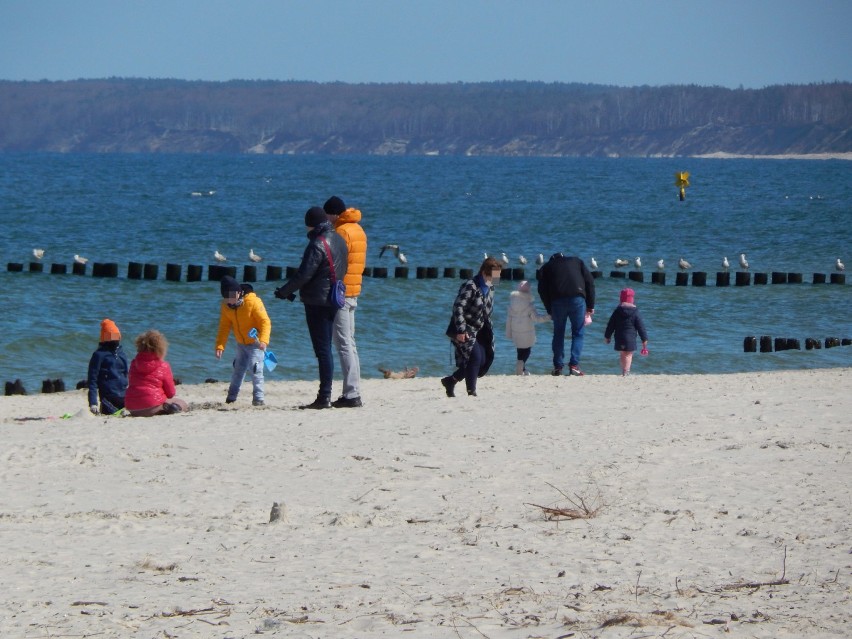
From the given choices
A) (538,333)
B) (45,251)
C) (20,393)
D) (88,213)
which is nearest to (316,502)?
(20,393)

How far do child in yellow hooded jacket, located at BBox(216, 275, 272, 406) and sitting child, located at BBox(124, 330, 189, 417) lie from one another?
623 mm

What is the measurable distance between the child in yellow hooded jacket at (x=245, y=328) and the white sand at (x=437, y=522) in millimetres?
883

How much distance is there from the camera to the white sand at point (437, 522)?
5617mm

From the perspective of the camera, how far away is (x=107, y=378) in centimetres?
1177

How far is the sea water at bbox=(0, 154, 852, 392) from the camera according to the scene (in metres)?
20.2

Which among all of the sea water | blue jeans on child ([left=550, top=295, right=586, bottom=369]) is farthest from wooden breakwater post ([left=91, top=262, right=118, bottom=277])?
blue jeans on child ([left=550, top=295, right=586, bottom=369])

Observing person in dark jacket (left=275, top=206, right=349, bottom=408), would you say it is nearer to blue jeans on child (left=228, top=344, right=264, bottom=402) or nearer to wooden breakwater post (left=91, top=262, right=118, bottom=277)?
blue jeans on child (left=228, top=344, right=264, bottom=402)

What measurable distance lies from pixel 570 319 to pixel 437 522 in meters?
7.66

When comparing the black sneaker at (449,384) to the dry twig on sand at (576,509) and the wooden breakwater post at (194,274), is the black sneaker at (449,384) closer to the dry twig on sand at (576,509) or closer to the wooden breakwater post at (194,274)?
the dry twig on sand at (576,509)

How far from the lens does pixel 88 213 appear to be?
62062 millimetres

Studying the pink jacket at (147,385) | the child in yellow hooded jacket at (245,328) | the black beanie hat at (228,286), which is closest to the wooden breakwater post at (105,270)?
the child in yellow hooded jacket at (245,328)

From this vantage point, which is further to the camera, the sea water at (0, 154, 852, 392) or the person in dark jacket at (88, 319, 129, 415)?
the sea water at (0, 154, 852, 392)

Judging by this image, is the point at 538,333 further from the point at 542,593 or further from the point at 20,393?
the point at 542,593

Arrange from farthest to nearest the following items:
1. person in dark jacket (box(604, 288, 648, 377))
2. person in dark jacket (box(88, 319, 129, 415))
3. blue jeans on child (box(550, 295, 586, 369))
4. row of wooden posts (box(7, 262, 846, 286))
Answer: row of wooden posts (box(7, 262, 846, 286)) < person in dark jacket (box(604, 288, 648, 377)) < blue jeans on child (box(550, 295, 586, 369)) < person in dark jacket (box(88, 319, 129, 415))
